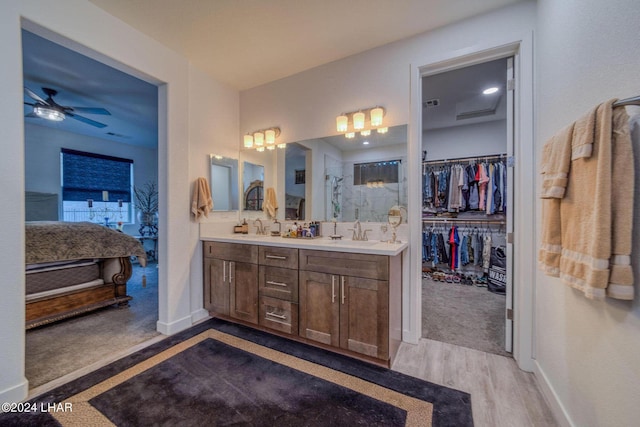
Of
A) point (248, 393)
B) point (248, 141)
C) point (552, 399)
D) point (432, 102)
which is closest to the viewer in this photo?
point (552, 399)

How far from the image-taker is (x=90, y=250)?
2.76m

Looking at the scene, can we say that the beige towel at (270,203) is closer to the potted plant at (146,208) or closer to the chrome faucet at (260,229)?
the chrome faucet at (260,229)

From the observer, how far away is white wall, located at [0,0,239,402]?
4.91ft

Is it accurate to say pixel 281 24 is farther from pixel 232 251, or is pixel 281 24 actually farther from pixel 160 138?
pixel 232 251

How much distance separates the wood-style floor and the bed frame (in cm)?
323

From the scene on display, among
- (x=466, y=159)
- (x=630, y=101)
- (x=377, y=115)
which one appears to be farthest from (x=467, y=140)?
(x=630, y=101)

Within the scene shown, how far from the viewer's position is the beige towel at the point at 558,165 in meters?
1.17

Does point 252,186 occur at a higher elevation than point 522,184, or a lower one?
higher

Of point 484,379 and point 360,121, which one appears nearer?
point 484,379

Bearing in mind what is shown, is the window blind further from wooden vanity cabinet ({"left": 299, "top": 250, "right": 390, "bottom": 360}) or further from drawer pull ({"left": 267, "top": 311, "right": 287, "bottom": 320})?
wooden vanity cabinet ({"left": 299, "top": 250, "right": 390, "bottom": 360})

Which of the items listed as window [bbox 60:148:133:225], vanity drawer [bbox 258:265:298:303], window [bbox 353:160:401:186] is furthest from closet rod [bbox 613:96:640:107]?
window [bbox 60:148:133:225]

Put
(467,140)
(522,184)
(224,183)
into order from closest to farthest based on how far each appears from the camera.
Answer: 1. (522,184)
2. (224,183)
3. (467,140)

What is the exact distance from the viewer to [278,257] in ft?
7.22

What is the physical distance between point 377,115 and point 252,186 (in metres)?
1.75
